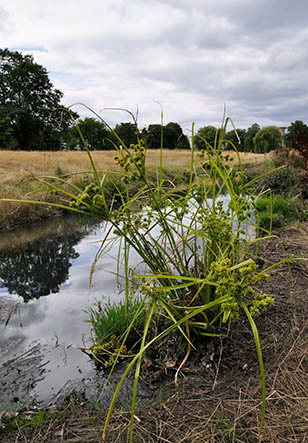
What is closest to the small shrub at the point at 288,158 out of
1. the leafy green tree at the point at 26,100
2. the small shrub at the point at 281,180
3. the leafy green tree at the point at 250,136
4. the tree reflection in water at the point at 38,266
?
the small shrub at the point at 281,180

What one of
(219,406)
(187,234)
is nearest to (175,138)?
(187,234)

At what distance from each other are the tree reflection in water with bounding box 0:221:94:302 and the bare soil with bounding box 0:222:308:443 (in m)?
1.94

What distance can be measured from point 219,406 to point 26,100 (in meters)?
41.9

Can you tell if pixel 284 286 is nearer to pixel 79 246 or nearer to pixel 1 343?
pixel 1 343

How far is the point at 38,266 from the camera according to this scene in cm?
414

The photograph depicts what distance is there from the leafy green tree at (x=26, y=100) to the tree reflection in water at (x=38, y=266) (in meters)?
31.3

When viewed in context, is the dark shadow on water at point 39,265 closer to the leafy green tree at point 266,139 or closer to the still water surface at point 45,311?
the still water surface at point 45,311

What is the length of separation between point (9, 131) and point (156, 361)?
3541 centimetres

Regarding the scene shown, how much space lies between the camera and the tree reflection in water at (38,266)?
134 inches

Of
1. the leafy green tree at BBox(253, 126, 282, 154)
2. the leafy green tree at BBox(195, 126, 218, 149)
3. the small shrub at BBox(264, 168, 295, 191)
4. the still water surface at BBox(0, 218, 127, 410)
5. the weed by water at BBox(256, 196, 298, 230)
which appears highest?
the leafy green tree at BBox(253, 126, 282, 154)

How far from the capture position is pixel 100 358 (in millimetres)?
2031

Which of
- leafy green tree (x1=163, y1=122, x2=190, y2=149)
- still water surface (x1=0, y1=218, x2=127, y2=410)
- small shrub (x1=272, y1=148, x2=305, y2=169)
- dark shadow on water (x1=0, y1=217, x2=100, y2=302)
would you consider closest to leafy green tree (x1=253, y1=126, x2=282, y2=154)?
leafy green tree (x1=163, y1=122, x2=190, y2=149)

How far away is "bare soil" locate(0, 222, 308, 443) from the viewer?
1248mm

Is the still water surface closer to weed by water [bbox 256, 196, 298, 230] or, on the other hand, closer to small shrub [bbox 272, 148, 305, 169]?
weed by water [bbox 256, 196, 298, 230]
